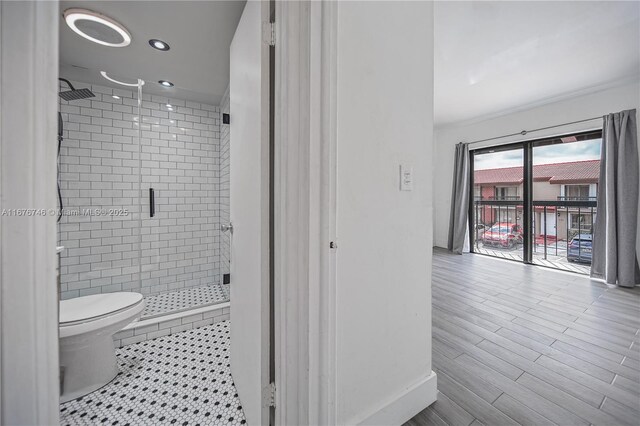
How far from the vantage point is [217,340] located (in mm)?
1969

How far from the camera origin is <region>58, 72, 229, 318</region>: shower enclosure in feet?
7.52

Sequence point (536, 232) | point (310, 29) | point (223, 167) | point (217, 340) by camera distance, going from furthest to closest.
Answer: point (536, 232) < point (223, 167) < point (217, 340) < point (310, 29)

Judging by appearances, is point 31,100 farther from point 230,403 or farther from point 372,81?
point 230,403

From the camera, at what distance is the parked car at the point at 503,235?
4.30 meters

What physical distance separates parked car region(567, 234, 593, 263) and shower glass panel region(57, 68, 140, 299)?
5.69 metres

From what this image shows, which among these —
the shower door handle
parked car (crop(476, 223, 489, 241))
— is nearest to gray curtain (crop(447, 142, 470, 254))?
parked car (crop(476, 223, 489, 241))

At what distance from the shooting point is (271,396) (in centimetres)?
100

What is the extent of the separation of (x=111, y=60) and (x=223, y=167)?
129cm

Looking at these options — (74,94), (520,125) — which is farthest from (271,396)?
(520,125)

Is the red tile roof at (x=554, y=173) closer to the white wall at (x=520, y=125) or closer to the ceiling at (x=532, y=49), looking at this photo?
the white wall at (x=520, y=125)

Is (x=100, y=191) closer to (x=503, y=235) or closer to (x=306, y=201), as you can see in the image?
(x=306, y=201)

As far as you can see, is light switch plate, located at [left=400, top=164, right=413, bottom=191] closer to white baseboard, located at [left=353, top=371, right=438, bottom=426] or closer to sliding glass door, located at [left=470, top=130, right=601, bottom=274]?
white baseboard, located at [left=353, top=371, right=438, bottom=426]

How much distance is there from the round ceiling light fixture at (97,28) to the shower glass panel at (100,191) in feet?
1.99

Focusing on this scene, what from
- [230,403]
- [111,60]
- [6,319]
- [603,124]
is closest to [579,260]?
[603,124]
